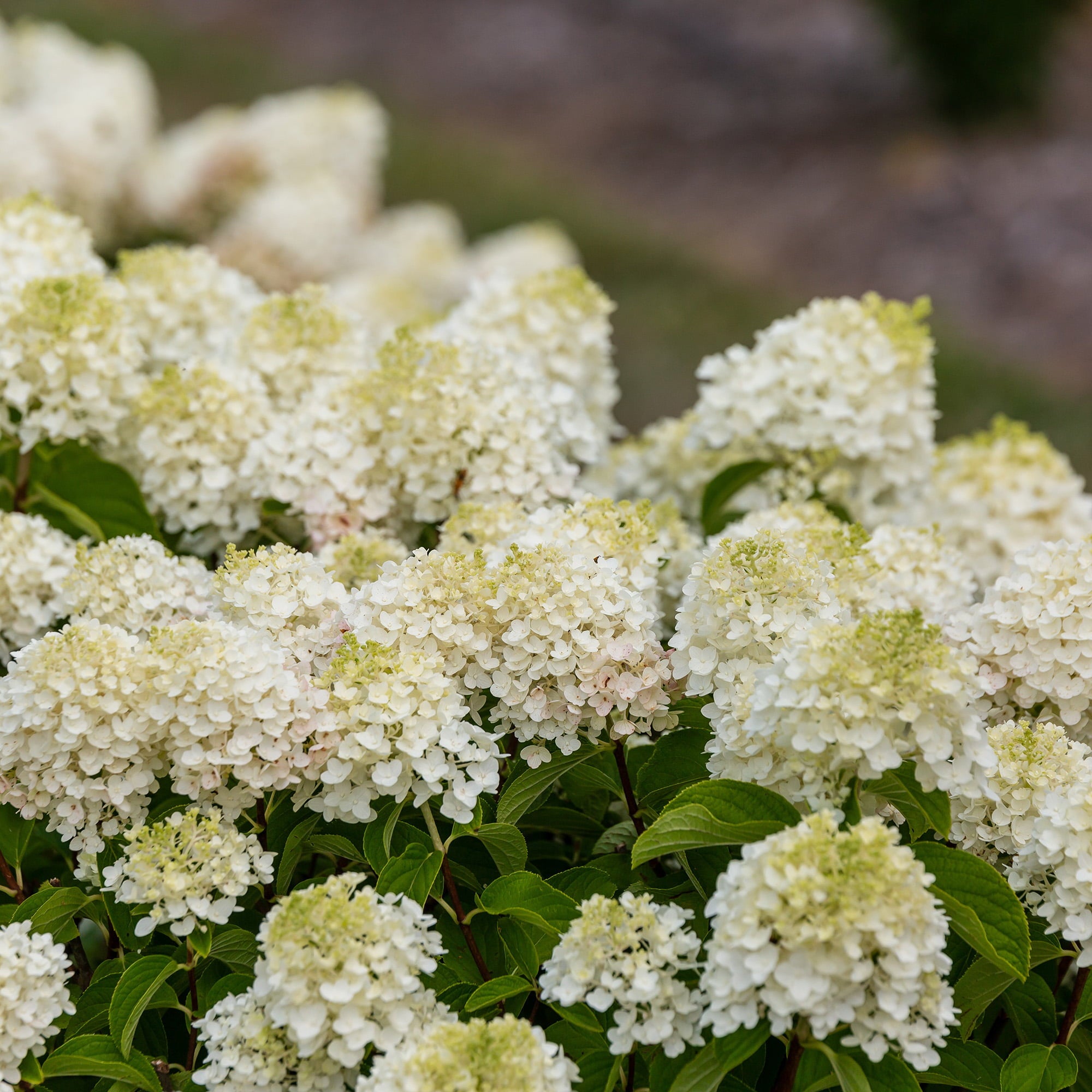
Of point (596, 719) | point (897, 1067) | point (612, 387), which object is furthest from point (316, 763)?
point (612, 387)

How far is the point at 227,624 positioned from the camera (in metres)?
1.91

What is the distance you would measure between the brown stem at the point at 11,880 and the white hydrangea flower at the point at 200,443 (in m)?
0.79

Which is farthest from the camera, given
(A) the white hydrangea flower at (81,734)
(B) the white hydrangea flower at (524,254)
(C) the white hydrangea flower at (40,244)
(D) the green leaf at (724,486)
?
(B) the white hydrangea flower at (524,254)

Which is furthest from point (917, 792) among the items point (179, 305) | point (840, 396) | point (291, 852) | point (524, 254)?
point (524, 254)

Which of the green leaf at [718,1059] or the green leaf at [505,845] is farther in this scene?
the green leaf at [505,845]

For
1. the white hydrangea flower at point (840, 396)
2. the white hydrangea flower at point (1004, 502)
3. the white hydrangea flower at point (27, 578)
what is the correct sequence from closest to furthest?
the white hydrangea flower at point (27, 578), the white hydrangea flower at point (840, 396), the white hydrangea flower at point (1004, 502)

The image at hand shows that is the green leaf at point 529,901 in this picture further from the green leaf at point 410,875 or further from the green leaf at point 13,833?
the green leaf at point 13,833

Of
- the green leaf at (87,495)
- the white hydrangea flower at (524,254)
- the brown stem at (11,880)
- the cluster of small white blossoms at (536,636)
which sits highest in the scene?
the white hydrangea flower at (524,254)

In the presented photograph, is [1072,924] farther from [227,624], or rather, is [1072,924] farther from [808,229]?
[808,229]

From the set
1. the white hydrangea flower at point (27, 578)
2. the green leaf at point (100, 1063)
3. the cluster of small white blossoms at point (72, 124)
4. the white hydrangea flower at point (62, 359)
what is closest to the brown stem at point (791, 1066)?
the green leaf at point (100, 1063)

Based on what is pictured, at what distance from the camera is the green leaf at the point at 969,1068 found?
5.82 feet

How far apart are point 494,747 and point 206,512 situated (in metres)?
1.07

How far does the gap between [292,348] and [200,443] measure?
→ 1.08ft

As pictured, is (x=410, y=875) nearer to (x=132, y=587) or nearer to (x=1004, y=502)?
(x=132, y=587)
